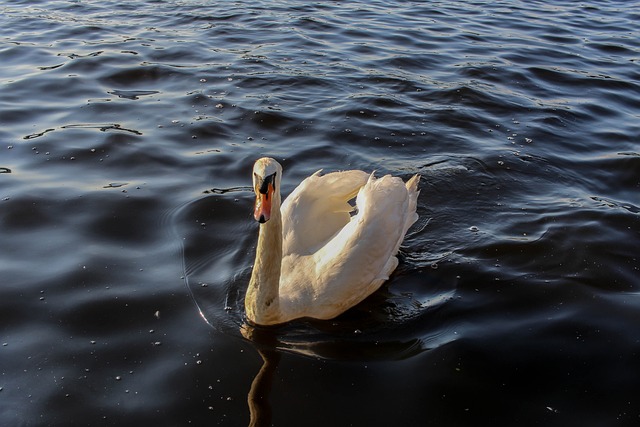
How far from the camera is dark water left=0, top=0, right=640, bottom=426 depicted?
5.34 metres

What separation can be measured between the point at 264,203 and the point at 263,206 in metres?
0.03

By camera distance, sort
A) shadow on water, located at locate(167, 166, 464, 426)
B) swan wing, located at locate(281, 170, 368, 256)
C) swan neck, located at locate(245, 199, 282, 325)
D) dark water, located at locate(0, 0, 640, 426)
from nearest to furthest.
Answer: dark water, located at locate(0, 0, 640, 426) → shadow on water, located at locate(167, 166, 464, 426) → swan neck, located at locate(245, 199, 282, 325) → swan wing, located at locate(281, 170, 368, 256)

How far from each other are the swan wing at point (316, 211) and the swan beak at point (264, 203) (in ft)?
4.20

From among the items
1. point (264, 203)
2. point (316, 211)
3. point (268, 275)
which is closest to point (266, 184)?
point (264, 203)

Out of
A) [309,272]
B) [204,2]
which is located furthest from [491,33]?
[309,272]

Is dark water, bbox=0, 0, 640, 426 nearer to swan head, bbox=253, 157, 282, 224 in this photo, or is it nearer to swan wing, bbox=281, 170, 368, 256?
swan wing, bbox=281, 170, 368, 256

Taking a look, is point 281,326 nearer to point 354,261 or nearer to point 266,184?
point 354,261

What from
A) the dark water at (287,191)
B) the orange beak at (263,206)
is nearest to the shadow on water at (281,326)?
the dark water at (287,191)

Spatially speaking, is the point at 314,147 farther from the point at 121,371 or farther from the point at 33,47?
the point at 33,47

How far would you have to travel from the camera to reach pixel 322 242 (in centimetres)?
693

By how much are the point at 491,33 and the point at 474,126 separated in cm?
560

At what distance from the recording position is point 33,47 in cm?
1330

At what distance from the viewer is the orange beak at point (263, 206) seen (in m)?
5.43

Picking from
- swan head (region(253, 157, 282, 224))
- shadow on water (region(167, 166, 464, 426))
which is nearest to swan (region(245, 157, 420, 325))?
swan head (region(253, 157, 282, 224))
